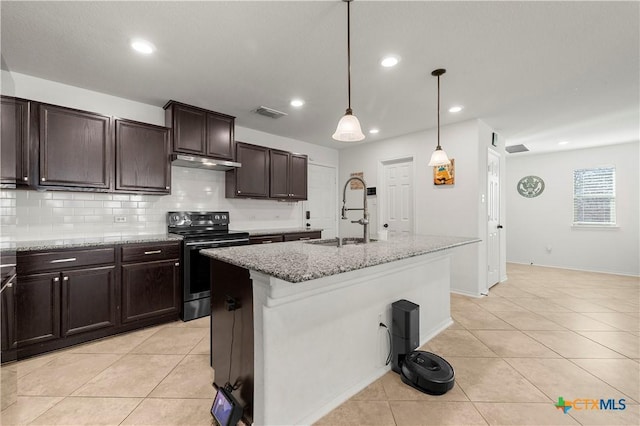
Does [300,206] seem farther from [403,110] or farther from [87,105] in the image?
[87,105]

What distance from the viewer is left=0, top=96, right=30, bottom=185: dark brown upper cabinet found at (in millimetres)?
2342

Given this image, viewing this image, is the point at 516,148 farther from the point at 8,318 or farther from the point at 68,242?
the point at 8,318

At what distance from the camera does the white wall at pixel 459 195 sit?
388 centimetres

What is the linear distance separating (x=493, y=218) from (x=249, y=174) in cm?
393

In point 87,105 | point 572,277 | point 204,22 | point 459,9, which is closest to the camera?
point 459,9


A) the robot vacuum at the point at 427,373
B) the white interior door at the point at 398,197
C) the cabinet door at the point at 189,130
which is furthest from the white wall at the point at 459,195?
the cabinet door at the point at 189,130

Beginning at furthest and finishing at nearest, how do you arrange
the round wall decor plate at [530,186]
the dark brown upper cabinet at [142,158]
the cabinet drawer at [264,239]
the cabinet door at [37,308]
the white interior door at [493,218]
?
the round wall decor plate at [530,186] < the white interior door at [493,218] < the cabinet drawer at [264,239] < the dark brown upper cabinet at [142,158] < the cabinet door at [37,308]

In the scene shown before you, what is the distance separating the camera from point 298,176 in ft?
15.5

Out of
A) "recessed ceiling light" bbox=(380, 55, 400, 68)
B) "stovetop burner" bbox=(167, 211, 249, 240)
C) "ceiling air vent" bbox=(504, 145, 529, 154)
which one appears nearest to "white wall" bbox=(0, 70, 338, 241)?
A: "stovetop burner" bbox=(167, 211, 249, 240)

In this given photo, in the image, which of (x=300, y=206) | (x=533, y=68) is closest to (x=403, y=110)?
(x=533, y=68)

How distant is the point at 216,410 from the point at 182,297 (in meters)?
1.75

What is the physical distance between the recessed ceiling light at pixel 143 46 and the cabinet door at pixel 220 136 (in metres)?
1.26

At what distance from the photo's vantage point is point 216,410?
5.20 ft

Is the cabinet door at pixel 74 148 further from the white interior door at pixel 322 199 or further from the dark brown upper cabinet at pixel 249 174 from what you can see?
the white interior door at pixel 322 199
